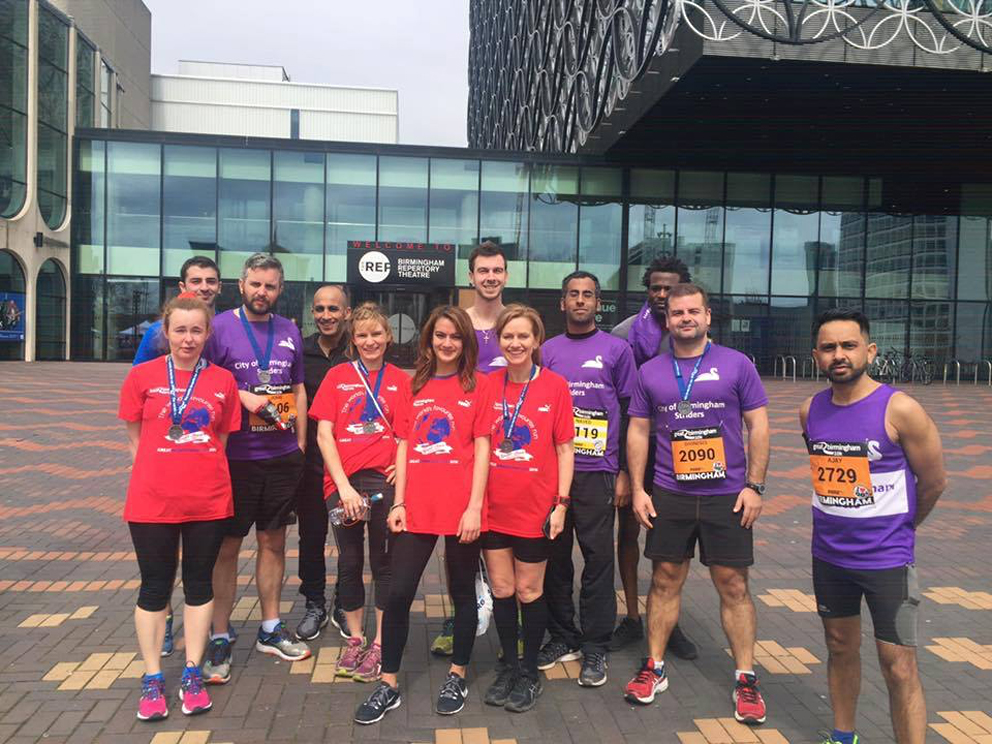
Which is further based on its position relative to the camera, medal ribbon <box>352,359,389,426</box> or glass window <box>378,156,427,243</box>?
glass window <box>378,156,427,243</box>

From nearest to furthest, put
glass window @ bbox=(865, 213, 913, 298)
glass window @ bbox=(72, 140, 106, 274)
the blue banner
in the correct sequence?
glass window @ bbox=(72, 140, 106, 274)
the blue banner
glass window @ bbox=(865, 213, 913, 298)

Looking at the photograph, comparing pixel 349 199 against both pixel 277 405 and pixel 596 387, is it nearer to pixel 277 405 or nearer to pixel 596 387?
pixel 277 405

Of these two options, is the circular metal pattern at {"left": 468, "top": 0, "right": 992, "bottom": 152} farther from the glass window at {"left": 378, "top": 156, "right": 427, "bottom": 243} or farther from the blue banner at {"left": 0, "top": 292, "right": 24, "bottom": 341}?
the blue banner at {"left": 0, "top": 292, "right": 24, "bottom": 341}

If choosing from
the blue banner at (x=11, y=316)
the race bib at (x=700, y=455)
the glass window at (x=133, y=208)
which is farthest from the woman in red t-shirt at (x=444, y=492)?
the blue banner at (x=11, y=316)

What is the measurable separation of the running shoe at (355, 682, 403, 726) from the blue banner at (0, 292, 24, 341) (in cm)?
2537

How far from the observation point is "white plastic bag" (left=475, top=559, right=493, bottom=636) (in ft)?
11.3

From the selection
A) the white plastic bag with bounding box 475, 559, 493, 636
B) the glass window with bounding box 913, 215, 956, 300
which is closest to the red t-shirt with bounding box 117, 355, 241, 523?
the white plastic bag with bounding box 475, 559, 493, 636

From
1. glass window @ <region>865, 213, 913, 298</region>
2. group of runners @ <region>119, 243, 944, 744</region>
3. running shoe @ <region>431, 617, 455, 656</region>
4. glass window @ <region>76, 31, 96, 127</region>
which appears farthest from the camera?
glass window @ <region>76, 31, 96, 127</region>

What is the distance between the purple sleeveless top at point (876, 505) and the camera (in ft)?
9.05

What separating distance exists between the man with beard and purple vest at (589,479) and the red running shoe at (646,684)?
19cm

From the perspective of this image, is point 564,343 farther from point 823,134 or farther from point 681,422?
point 823,134

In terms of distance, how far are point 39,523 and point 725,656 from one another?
562cm

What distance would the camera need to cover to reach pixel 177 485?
10.5 feet

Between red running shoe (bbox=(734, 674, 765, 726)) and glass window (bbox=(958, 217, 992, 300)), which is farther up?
glass window (bbox=(958, 217, 992, 300))
